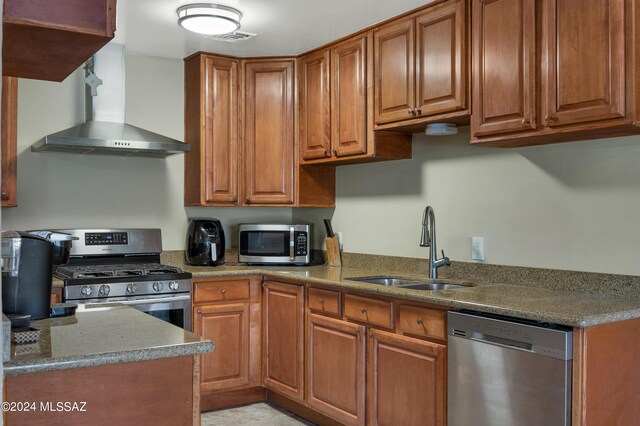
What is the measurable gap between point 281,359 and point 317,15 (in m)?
2.04

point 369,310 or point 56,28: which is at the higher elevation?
point 56,28

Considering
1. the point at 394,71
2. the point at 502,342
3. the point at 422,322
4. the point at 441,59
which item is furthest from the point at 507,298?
the point at 394,71

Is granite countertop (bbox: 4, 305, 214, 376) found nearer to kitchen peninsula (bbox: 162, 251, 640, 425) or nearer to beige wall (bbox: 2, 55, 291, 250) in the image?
kitchen peninsula (bbox: 162, 251, 640, 425)

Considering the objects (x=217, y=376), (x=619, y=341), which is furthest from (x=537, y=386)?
(x=217, y=376)

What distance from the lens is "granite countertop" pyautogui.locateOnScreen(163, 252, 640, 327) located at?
223 centimetres

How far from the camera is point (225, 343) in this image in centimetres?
390

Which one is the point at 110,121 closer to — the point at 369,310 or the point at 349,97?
the point at 349,97

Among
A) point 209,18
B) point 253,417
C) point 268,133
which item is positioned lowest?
point 253,417

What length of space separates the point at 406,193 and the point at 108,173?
197 centimetres

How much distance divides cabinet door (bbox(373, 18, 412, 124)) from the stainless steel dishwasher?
130 centimetres

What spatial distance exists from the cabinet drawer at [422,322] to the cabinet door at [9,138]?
228 cm

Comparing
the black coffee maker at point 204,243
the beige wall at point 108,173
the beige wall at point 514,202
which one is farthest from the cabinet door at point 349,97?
the beige wall at point 108,173

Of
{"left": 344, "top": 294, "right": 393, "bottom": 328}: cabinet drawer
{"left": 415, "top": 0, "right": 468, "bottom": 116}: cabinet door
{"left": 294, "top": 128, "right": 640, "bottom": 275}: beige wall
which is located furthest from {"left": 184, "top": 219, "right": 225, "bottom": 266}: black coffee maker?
{"left": 415, "top": 0, "right": 468, "bottom": 116}: cabinet door

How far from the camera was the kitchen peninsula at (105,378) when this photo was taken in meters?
1.50
